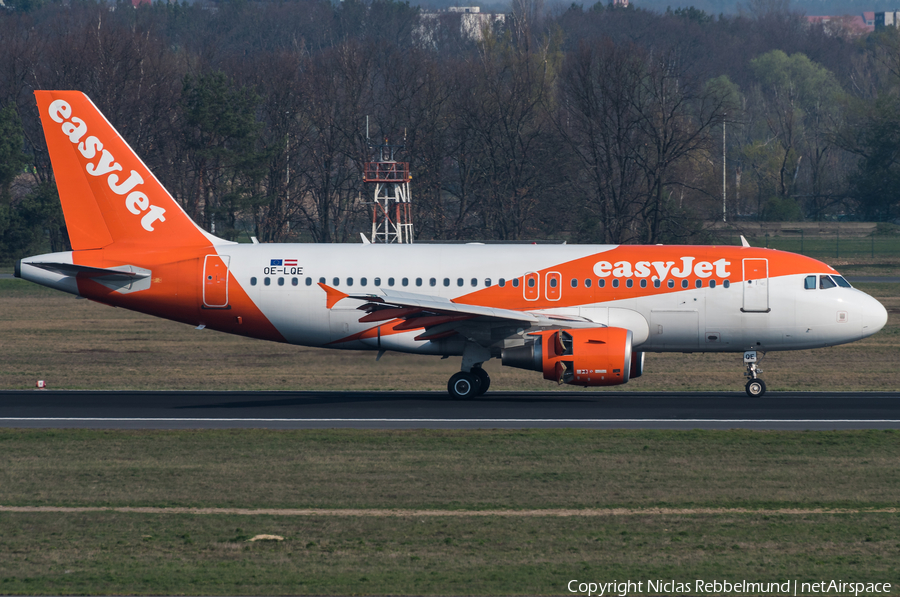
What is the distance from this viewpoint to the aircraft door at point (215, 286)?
94.9ft

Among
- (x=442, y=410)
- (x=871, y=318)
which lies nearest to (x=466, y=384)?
(x=442, y=410)

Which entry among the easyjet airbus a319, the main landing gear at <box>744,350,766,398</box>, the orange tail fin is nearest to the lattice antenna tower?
the orange tail fin

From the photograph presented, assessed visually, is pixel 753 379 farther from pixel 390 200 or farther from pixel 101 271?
pixel 390 200

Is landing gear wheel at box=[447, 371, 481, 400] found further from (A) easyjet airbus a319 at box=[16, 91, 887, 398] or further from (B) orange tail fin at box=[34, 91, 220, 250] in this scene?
(B) orange tail fin at box=[34, 91, 220, 250]

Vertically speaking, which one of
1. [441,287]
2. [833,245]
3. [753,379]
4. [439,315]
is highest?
[833,245]

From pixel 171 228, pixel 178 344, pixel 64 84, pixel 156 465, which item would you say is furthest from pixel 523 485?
pixel 64 84

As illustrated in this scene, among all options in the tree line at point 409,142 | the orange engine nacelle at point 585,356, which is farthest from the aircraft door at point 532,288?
the tree line at point 409,142

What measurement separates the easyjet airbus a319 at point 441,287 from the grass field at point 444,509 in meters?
6.18

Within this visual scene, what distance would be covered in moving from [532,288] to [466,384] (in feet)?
9.82

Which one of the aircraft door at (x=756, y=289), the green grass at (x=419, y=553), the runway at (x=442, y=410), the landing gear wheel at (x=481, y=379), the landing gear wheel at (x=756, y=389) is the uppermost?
the aircraft door at (x=756, y=289)

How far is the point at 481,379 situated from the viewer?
1129 inches

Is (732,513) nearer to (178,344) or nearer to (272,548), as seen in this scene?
(272,548)

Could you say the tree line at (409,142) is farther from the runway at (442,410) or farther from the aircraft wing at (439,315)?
the aircraft wing at (439,315)

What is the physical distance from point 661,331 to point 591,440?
24.6 feet
